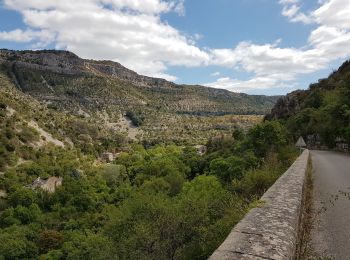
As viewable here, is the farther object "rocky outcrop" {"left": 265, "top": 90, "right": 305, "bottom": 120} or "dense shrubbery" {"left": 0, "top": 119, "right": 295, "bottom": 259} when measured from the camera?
"rocky outcrop" {"left": 265, "top": 90, "right": 305, "bottom": 120}

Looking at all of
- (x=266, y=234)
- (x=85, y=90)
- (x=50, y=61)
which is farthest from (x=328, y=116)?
(x=50, y=61)

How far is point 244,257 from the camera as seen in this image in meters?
4.22

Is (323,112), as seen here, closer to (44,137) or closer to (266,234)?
(266,234)

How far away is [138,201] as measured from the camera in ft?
96.7

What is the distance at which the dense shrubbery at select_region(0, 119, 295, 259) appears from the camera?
15.2 metres

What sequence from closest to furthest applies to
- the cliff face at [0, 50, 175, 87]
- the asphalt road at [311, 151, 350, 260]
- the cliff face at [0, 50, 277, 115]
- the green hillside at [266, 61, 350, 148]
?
1. the asphalt road at [311, 151, 350, 260]
2. the green hillside at [266, 61, 350, 148]
3. the cliff face at [0, 50, 277, 115]
4. the cliff face at [0, 50, 175, 87]

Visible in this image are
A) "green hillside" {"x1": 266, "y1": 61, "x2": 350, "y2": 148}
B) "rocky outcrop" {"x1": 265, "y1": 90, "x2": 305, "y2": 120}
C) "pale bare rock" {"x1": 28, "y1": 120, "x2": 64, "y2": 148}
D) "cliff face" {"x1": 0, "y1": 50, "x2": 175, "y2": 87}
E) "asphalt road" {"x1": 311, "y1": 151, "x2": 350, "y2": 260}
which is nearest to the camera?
"asphalt road" {"x1": 311, "y1": 151, "x2": 350, "y2": 260}

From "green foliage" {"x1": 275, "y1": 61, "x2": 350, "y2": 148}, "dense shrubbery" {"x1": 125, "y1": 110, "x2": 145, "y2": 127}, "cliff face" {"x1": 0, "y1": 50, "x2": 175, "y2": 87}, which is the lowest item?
"dense shrubbery" {"x1": 125, "y1": 110, "x2": 145, "y2": 127}

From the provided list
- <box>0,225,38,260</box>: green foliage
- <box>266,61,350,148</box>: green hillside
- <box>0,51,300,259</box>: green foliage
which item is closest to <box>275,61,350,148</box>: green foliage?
<box>266,61,350,148</box>: green hillside

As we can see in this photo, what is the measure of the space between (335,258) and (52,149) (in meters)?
81.2

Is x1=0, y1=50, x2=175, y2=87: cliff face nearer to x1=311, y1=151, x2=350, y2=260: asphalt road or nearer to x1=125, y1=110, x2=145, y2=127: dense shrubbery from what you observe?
x1=125, y1=110, x2=145, y2=127: dense shrubbery

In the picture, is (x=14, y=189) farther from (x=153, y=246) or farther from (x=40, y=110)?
(x=153, y=246)

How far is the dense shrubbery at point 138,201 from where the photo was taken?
15206mm

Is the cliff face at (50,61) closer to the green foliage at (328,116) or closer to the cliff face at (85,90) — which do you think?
the cliff face at (85,90)
